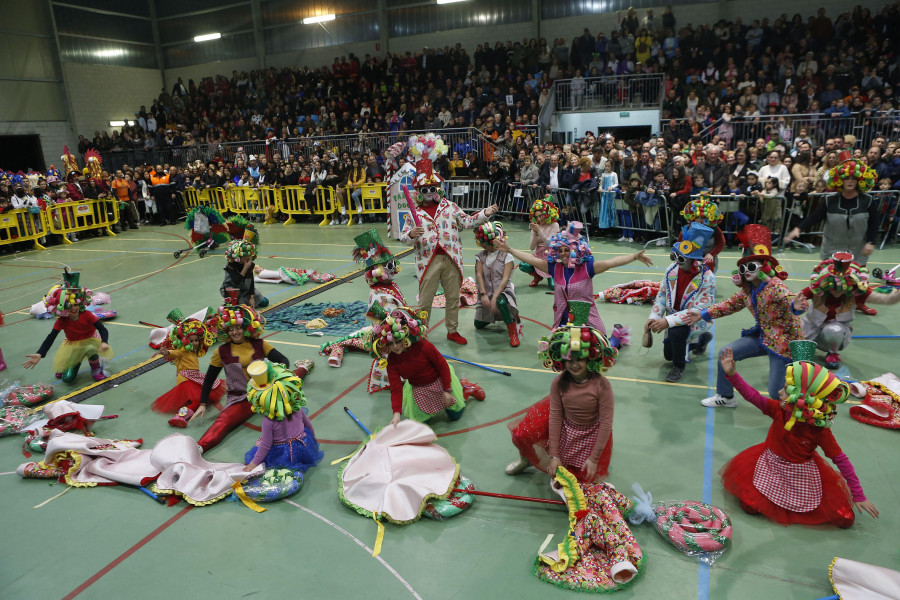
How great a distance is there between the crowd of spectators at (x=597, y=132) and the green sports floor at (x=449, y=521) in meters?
5.29

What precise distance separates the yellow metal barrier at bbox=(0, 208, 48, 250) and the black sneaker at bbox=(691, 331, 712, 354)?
651 inches

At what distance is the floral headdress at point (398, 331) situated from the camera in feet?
15.4

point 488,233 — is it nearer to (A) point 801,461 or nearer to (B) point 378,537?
(B) point 378,537

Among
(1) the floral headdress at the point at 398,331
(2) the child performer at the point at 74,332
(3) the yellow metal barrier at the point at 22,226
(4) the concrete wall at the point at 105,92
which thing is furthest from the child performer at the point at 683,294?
(4) the concrete wall at the point at 105,92

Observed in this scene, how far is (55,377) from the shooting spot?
695cm

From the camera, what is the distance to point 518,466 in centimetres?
444

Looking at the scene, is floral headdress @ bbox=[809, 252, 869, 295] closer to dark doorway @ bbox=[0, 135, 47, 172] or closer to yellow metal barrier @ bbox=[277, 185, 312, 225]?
yellow metal barrier @ bbox=[277, 185, 312, 225]

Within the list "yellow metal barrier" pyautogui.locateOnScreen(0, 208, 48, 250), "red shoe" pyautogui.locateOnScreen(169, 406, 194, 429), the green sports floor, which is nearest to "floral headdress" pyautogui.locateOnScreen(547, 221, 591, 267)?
the green sports floor

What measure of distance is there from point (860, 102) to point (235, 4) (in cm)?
2567

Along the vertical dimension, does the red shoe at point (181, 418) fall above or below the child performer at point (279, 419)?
below

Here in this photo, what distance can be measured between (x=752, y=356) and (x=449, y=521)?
310cm

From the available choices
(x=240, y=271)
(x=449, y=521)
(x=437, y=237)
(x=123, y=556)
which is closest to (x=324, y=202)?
(x=240, y=271)

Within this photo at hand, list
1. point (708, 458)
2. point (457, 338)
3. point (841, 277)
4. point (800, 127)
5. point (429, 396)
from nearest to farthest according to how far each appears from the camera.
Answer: point (708, 458)
point (841, 277)
point (429, 396)
point (457, 338)
point (800, 127)

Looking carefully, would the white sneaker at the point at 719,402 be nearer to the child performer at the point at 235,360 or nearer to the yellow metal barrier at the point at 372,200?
the child performer at the point at 235,360
